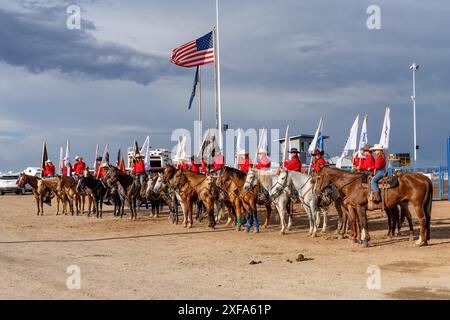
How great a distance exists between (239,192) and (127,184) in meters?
8.45

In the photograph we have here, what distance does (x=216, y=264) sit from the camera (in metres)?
13.3

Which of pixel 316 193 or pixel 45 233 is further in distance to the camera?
pixel 45 233

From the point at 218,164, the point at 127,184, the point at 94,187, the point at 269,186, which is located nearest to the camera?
the point at 269,186

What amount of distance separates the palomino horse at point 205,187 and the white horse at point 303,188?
3.22m

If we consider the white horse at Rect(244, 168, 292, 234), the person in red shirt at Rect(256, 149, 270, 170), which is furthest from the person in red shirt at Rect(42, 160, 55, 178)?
the white horse at Rect(244, 168, 292, 234)

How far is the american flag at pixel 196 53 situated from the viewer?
96.0ft

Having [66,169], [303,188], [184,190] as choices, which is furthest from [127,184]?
[66,169]

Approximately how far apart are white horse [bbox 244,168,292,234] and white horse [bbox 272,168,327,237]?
0.74 feet

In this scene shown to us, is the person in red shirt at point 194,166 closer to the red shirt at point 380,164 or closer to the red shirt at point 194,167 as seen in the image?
the red shirt at point 194,167

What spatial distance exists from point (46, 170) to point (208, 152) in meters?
11.8

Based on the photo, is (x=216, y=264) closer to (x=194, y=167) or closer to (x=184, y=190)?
(x=184, y=190)

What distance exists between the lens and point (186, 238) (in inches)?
739
